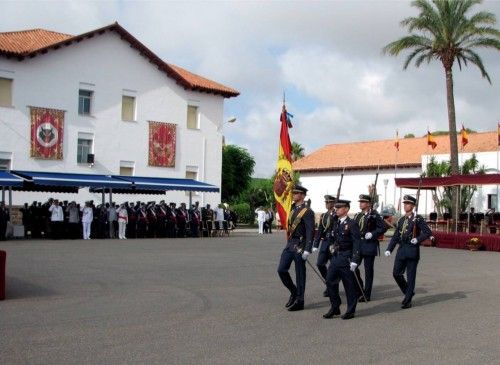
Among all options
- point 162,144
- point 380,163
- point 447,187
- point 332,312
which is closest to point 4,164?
point 162,144

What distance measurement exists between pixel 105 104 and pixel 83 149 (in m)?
2.92

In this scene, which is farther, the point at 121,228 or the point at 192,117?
the point at 192,117

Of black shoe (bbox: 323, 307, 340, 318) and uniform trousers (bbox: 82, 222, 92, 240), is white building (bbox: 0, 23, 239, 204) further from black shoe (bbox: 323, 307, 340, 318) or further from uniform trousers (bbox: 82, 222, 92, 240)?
black shoe (bbox: 323, 307, 340, 318)

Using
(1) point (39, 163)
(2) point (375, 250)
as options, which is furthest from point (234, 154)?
(2) point (375, 250)

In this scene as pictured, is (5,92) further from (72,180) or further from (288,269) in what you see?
(288,269)

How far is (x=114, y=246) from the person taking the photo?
23.8 meters

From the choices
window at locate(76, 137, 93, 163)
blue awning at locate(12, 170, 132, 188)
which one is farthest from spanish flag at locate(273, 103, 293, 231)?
window at locate(76, 137, 93, 163)

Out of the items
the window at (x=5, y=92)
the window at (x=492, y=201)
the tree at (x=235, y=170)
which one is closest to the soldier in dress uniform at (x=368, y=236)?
the window at (x=5, y=92)

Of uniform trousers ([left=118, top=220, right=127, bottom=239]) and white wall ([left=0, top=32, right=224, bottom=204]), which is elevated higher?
white wall ([left=0, top=32, right=224, bottom=204])

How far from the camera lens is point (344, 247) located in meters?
10.6

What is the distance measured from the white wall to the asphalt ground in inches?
800

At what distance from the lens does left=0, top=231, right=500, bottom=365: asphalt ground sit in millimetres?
7457

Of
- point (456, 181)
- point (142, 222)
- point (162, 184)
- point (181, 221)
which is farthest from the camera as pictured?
point (162, 184)

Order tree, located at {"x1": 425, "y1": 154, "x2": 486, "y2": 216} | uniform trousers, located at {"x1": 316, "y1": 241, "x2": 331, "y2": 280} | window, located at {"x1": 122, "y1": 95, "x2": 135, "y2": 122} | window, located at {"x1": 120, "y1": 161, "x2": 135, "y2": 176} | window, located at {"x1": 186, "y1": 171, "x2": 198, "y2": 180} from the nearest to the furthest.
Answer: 1. uniform trousers, located at {"x1": 316, "y1": 241, "x2": 331, "y2": 280}
2. tree, located at {"x1": 425, "y1": 154, "x2": 486, "y2": 216}
3. window, located at {"x1": 120, "y1": 161, "x2": 135, "y2": 176}
4. window, located at {"x1": 122, "y1": 95, "x2": 135, "y2": 122}
5. window, located at {"x1": 186, "y1": 171, "x2": 198, "y2": 180}
